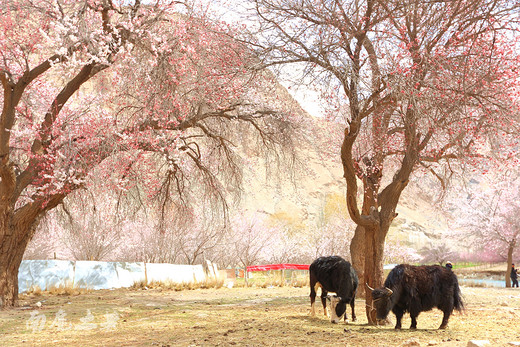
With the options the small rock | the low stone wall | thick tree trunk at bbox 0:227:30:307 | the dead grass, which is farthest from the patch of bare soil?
the dead grass

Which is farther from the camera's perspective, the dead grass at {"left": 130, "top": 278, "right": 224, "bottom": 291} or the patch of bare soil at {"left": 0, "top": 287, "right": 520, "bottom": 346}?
the dead grass at {"left": 130, "top": 278, "right": 224, "bottom": 291}

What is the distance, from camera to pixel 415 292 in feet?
25.5

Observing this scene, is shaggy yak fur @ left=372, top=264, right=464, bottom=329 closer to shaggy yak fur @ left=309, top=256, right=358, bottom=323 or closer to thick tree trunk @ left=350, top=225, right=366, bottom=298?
shaggy yak fur @ left=309, top=256, right=358, bottom=323

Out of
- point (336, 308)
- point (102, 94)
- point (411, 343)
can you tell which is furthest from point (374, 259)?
point (102, 94)

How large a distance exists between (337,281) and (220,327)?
2.23m

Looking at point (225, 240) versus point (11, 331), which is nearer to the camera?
point (11, 331)

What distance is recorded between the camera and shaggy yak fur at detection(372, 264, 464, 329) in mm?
7734

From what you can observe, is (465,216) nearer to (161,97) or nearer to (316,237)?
(316,237)

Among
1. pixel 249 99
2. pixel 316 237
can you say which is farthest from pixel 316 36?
pixel 316 237

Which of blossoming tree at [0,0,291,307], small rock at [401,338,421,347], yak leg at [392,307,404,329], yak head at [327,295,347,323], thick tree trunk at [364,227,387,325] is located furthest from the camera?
blossoming tree at [0,0,291,307]

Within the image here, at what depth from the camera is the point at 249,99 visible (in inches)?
588

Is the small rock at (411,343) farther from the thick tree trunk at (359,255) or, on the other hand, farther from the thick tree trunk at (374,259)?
the thick tree trunk at (359,255)

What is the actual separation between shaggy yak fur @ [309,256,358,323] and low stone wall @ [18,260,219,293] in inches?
471

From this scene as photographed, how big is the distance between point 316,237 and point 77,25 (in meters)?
38.0
